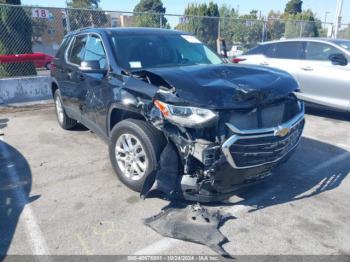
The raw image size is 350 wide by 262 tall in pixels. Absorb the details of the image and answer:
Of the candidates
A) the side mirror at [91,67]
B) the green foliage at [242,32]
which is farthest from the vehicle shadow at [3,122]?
the green foliage at [242,32]

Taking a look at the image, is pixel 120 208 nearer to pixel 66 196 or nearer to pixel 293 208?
pixel 66 196

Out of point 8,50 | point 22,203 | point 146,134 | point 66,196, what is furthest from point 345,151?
point 8,50

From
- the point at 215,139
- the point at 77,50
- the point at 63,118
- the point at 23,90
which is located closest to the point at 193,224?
the point at 215,139

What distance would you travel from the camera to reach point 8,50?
10797 millimetres

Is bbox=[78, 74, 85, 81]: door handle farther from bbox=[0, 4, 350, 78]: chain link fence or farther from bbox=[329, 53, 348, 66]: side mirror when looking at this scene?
bbox=[329, 53, 348, 66]: side mirror

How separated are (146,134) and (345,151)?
366 centimetres

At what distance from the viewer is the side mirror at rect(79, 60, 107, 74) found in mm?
3986

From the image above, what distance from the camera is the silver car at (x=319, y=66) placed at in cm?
687

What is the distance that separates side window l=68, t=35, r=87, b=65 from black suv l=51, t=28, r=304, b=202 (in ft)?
2.09

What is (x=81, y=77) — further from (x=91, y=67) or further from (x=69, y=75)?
(x=91, y=67)

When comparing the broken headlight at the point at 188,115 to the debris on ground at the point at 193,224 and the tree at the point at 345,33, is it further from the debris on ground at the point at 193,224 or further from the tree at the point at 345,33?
the tree at the point at 345,33

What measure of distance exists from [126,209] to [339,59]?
18.6 feet

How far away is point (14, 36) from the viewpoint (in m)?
10.9

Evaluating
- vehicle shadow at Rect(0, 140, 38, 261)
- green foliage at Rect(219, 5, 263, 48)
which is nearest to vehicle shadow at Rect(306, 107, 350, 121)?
vehicle shadow at Rect(0, 140, 38, 261)
